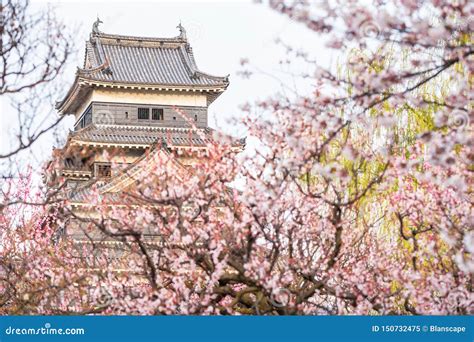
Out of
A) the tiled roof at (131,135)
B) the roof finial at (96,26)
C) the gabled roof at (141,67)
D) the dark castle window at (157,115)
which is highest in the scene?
the roof finial at (96,26)

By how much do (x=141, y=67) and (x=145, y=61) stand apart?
650 millimetres

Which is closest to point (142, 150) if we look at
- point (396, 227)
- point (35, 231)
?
point (35, 231)

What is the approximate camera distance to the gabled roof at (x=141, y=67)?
113 feet

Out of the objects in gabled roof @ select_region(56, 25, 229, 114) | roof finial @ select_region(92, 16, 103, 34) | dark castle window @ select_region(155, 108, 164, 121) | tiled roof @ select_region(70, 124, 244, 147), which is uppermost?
roof finial @ select_region(92, 16, 103, 34)

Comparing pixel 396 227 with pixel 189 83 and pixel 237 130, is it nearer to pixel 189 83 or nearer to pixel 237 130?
pixel 237 130

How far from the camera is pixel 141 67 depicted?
3581 cm

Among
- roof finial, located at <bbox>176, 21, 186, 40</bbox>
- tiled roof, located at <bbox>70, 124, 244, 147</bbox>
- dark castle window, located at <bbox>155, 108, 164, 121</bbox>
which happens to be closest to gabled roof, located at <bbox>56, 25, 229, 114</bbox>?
roof finial, located at <bbox>176, 21, 186, 40</bbox>

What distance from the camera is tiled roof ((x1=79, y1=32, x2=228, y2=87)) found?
1364 inches

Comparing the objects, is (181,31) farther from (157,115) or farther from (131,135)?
(131,135)

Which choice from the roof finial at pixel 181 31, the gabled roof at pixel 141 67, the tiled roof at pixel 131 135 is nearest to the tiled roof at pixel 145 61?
the gabled roof at pixel 141 67

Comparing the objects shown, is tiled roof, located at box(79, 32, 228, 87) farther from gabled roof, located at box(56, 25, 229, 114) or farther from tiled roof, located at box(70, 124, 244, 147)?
tiled roof, located at box(70, 124, 244, 147)

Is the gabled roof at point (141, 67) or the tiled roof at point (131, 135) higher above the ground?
the gabled roof at point (141, 67)

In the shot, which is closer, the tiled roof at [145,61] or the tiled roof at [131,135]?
the tiled roof at [131,135]

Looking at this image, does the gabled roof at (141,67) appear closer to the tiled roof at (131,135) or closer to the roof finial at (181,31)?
the roof finial at (181,31)
